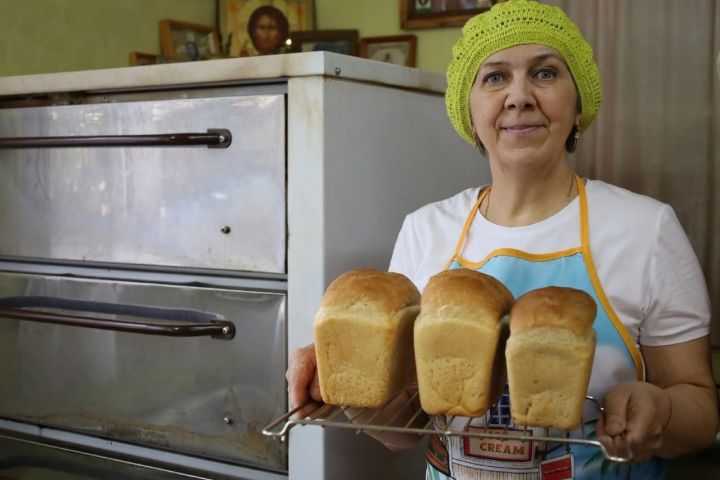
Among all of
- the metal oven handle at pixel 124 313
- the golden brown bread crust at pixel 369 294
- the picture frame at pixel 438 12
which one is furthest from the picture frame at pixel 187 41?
the golden brown bread crust at pixel 369 294

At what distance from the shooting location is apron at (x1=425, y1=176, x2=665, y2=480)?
110 centimetres

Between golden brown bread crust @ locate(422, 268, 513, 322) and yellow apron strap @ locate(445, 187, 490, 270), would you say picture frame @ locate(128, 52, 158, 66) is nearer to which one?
yellow apron strap @ locate(445, 187, 490, 270)

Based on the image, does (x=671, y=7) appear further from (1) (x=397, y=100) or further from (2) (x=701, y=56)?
(1) (x=397, y=100)

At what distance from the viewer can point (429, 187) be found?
5.38 ft

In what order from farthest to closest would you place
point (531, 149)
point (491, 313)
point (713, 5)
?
point (713, 5) < point (531, 149) < point (491, 313)

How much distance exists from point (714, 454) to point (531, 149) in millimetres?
709

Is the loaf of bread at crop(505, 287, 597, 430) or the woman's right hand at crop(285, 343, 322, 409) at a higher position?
the loaf of bread at crop(505, 287, 597, 430)

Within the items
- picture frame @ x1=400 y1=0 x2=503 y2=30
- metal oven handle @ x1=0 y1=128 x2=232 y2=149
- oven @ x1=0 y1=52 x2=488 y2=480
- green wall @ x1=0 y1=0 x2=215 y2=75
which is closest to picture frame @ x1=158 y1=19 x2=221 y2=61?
green wall @ x1=0 y1=0 x2=215 y2=75

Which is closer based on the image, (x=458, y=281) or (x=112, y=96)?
(x=458, y=281)

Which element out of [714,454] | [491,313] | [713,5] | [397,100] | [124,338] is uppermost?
[713,5]

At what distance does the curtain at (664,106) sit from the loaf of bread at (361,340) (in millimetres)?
754

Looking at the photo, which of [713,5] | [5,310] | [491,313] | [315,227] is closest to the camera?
[491,313]

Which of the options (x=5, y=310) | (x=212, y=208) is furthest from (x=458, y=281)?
(x=5, y=310)

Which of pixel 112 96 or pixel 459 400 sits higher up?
pixel 112 96
